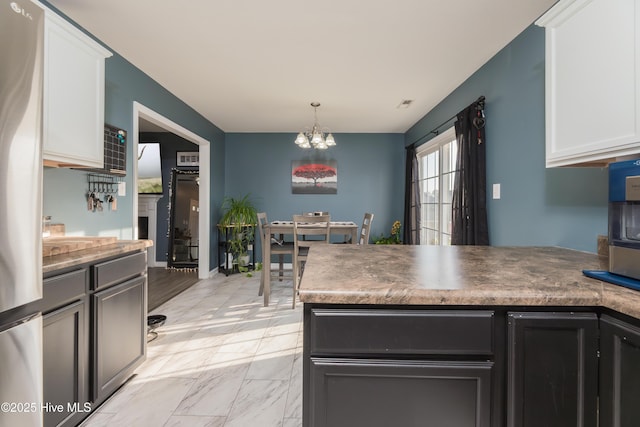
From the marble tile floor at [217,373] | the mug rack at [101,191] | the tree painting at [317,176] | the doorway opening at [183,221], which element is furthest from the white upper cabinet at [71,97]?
the tree painting at [317,176]

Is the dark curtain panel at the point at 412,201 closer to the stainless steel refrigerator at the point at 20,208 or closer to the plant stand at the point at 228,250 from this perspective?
the plant stand at the point at 228,250

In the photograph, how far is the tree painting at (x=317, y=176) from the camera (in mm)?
5551

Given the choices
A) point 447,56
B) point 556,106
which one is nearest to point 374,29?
point 447,56

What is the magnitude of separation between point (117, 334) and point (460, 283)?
1872mm

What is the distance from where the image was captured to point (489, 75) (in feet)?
8.84

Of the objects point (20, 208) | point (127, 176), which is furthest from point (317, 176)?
point (20, 208)

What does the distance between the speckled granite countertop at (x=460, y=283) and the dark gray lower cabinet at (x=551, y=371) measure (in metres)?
0.07

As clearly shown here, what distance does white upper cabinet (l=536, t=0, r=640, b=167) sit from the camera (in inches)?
44.1

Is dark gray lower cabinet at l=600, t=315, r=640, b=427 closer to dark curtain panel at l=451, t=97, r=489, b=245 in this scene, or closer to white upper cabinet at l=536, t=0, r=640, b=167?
white upper cabinet at l=536, t=0, r=640, b=167

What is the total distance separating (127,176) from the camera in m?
2.80

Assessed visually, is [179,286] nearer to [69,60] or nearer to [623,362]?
[69,60]

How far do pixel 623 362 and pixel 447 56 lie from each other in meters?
2.53

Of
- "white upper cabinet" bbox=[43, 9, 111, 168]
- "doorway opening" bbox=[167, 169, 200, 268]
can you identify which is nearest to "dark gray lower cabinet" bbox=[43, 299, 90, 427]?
"white upper cabinet" bbox=[43, 9, 111, 168]

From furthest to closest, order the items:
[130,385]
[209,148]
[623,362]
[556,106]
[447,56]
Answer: [209,148] < [447,56] < [130,385] < [556,106] < [623,362]
